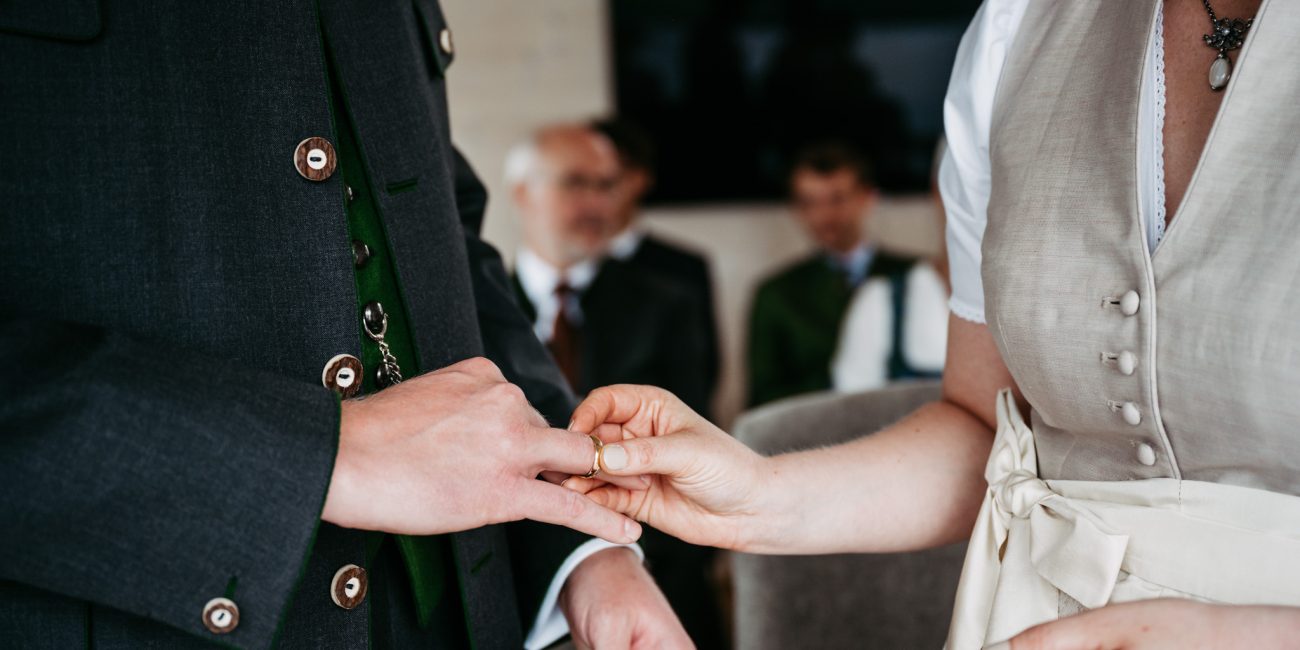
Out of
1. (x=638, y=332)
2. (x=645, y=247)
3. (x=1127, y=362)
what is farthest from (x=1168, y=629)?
(x=645, y=247)

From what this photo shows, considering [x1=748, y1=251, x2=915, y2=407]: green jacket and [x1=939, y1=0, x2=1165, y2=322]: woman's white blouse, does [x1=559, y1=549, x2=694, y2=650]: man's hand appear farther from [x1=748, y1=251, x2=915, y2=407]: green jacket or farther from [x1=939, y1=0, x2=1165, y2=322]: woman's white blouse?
[x1=748, y1=251, x2=915, y2=407]: green jacket

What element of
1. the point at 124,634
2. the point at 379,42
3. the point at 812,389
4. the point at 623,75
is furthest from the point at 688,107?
the point at 124,634

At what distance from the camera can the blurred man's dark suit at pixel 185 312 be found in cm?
73

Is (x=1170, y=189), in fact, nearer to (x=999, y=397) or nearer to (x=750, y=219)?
(x=999, y=397)

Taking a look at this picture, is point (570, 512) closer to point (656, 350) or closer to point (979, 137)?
point (979, 137)

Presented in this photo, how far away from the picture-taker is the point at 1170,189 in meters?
0.85

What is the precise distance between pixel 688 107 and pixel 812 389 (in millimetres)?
1391

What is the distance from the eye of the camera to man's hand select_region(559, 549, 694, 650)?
3.36 ft

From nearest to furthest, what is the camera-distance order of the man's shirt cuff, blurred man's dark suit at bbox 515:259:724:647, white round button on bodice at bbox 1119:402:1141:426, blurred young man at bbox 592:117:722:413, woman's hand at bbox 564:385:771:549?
white round button on bodice at bbox 1119:402:1141:426, woman's hand at bbox 564:385:771:549, the man's shirt cuff, blurred man's dark suit at bbox 515:259:724:647, blurred young man at bbox 592:117:722:413

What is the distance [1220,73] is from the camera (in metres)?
0.85

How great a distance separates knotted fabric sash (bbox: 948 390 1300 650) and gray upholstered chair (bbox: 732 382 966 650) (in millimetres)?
531

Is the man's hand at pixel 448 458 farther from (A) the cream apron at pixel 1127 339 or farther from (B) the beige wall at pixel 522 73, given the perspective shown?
(B) the beige wall at pixel 522 73

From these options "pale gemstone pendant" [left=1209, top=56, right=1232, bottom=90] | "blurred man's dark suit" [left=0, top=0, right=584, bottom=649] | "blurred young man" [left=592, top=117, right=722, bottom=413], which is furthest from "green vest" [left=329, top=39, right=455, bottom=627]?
"blurred young man" [left=592, top=117, right=722, bottom=413]

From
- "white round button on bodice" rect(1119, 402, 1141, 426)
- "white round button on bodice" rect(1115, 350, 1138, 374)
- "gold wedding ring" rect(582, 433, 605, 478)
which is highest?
"white round button on bodice" rect(1115, 350, 1138, 374)
